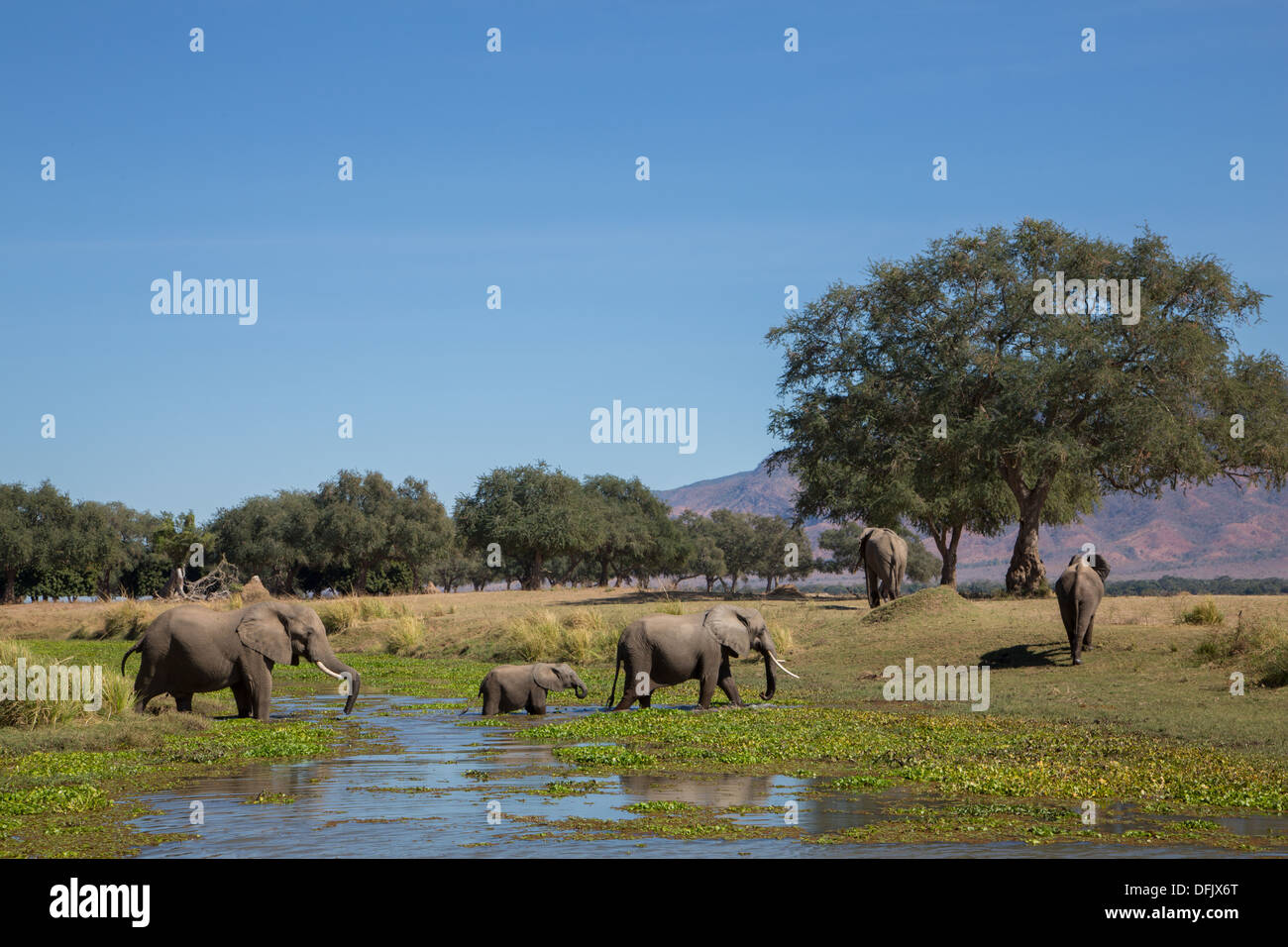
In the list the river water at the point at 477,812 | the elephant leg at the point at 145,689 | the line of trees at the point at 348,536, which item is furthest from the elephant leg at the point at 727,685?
the line of trees at the point at 348,536

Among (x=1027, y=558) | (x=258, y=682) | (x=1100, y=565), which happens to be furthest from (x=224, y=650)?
(x=1027, y=558)

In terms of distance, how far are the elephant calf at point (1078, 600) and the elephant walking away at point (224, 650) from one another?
15227mm

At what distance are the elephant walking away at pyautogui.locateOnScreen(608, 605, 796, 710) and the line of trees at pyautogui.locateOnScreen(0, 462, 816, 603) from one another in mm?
56604

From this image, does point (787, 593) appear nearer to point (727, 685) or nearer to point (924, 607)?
point (924, 607)

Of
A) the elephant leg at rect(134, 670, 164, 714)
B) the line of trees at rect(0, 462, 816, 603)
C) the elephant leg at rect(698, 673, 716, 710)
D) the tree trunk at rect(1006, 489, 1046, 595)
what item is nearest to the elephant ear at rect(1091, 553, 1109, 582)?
the elephant leg at rect(698, 673, 716, 710)

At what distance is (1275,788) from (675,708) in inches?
438

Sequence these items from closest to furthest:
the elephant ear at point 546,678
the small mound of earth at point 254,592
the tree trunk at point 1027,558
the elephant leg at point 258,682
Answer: the elephant leg at point 258,682 < the elephant ear at point 546,678 < the tree trunk at point 1027,558 < the small mound of earth at point 254,592

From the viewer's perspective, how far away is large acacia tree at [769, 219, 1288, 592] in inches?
1658

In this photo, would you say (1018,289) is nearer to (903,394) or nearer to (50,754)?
(903,394)

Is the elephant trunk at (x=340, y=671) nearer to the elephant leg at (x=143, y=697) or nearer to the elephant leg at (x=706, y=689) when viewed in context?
the elephant leg at (x=143, y=697)

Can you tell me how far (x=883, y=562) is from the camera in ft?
132

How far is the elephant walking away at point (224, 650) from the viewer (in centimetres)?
2077

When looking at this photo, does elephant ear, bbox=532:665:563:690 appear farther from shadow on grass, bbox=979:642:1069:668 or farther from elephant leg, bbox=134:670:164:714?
shadow on grass, bbox=979:642:1069:668
